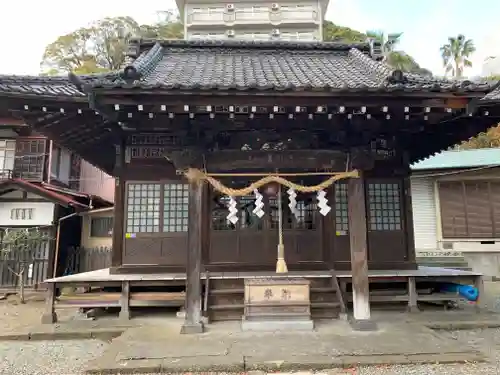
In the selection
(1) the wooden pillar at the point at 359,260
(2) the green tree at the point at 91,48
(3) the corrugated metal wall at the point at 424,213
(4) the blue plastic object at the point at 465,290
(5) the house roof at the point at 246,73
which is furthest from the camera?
(2) the green tree at the point at 91,48

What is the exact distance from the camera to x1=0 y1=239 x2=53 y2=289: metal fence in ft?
42.2

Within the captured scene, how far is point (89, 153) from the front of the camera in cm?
919

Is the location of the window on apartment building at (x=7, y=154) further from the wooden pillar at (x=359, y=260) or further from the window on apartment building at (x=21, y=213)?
the wooden pillar at (x=359, y=260)

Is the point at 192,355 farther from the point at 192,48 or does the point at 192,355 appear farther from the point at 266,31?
→ the point at 266,31

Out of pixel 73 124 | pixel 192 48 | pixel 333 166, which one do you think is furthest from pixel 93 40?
pixel 333 166

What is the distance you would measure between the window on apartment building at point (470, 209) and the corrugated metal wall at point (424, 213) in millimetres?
363

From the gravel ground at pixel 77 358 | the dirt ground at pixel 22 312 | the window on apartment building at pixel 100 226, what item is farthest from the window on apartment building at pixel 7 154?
the gravel ground at pixel 77 358

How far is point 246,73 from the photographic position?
7473mm

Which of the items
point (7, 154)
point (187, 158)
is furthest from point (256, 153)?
point (7, 154)

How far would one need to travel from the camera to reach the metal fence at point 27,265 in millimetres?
12852

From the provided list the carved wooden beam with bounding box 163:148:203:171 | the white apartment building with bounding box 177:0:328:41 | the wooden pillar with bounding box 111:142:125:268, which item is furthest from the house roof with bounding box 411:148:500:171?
the white apartment building with bounding box 177:0:328:41

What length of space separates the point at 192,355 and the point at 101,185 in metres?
17.4

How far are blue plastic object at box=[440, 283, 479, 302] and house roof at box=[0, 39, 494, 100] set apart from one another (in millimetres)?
4615

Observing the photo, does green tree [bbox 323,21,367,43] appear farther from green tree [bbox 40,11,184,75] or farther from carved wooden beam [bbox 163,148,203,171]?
carved wooden beam [bbox 163,148,203,171]
